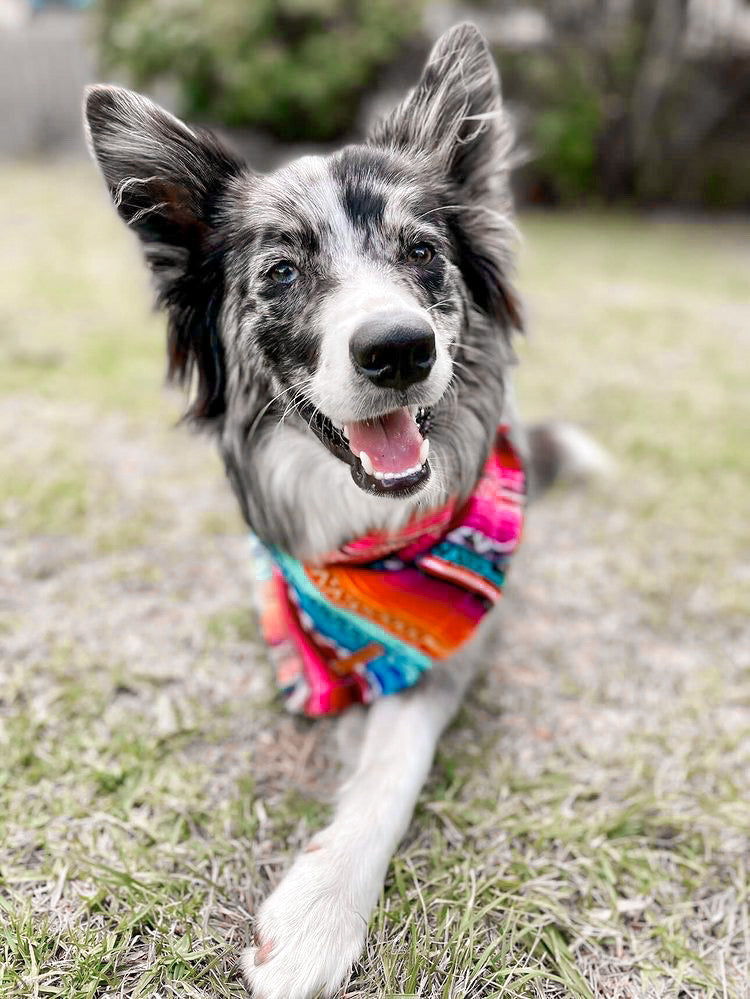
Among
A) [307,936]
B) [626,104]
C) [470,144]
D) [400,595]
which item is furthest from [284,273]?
[626,104]

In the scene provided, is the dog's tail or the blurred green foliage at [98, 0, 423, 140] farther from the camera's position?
the blurred green foliage at [98, 0, 423, 140]

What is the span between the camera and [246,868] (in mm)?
2148

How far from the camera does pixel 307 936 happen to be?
1.85 m

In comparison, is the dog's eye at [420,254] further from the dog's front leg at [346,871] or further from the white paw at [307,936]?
the white paw at [307,936]

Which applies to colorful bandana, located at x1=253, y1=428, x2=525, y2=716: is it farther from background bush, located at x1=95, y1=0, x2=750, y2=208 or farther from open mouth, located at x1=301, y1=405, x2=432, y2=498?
background bush, located at x1=95, y1=0, x2=750, y2=208

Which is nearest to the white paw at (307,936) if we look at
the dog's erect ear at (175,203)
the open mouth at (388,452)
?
the open mouth at (388,452)

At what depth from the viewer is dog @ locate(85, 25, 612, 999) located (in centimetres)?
209

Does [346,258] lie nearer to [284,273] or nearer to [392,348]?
[284,273]

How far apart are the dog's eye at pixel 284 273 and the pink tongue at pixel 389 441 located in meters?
0.51

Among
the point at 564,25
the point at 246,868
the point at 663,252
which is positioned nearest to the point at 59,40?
the point at 564,25

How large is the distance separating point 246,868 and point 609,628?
68.5 inches

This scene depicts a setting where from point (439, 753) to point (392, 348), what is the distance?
135cm

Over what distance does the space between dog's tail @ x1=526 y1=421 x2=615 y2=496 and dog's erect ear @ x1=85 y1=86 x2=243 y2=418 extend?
6.36 feet

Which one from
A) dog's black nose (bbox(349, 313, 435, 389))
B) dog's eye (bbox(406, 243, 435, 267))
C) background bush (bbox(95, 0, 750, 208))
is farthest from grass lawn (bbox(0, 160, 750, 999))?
background bush (bbox(95, 0, 750, 208))
